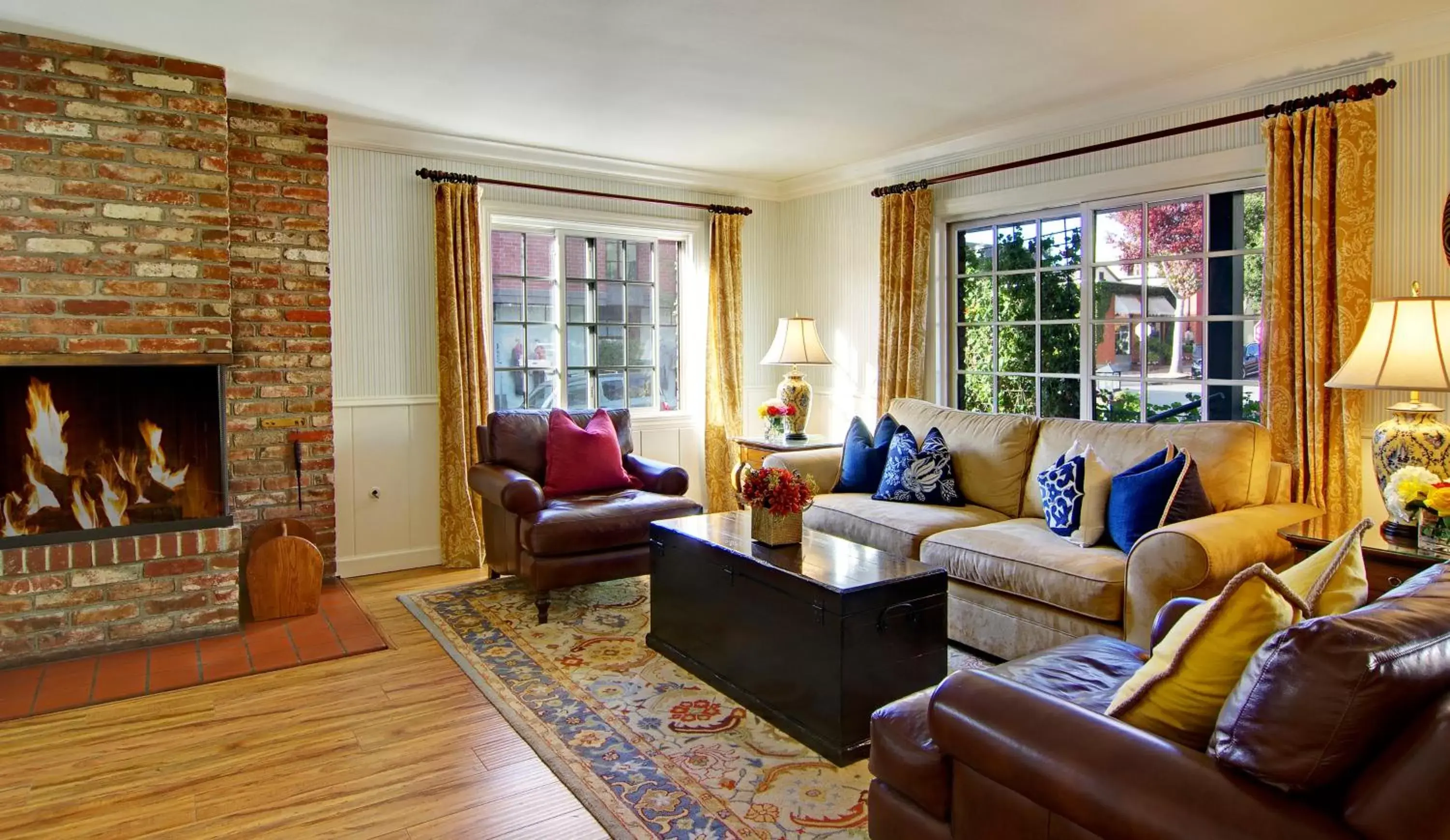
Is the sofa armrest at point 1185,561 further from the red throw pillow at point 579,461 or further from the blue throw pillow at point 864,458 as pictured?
the red throw pillow at point 579,461

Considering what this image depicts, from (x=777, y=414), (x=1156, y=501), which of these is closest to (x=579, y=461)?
(x=777, y=414)

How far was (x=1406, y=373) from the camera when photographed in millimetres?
2898

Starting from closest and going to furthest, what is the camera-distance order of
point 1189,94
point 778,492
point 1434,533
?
point 1434,533 < point 778,492 < point 1189,94

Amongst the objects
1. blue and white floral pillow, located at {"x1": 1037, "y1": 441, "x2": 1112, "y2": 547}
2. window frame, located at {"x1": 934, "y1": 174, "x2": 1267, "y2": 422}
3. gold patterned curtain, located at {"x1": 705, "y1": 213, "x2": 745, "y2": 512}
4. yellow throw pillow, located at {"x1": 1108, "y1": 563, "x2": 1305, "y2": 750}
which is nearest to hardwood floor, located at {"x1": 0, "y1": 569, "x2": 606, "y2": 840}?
yellow throw pillow, located at {"x1": 1108, "y1": 563, "x2": 1305, "y2": 750}

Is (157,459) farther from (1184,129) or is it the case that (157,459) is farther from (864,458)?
(1184,129)

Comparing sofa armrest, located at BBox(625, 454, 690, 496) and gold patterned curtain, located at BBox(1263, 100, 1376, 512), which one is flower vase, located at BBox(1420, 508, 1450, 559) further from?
sofa armrest, located at BBox(625, 454, 690, 496)

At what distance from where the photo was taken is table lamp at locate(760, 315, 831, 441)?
5578 mm

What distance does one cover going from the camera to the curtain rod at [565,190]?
16.4 feet

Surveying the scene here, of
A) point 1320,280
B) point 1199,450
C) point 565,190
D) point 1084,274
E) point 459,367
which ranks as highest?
point 565,190

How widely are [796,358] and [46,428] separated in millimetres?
3776

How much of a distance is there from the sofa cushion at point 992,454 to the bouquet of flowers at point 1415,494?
1331 mm

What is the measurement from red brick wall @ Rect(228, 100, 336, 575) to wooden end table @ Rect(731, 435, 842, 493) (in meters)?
2.27

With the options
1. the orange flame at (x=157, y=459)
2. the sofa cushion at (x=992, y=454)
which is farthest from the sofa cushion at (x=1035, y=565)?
the orange flame at (x=157, y=459)

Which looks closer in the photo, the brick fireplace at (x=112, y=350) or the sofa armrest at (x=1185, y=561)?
the sofa armrest at (x=1185, y=561)
